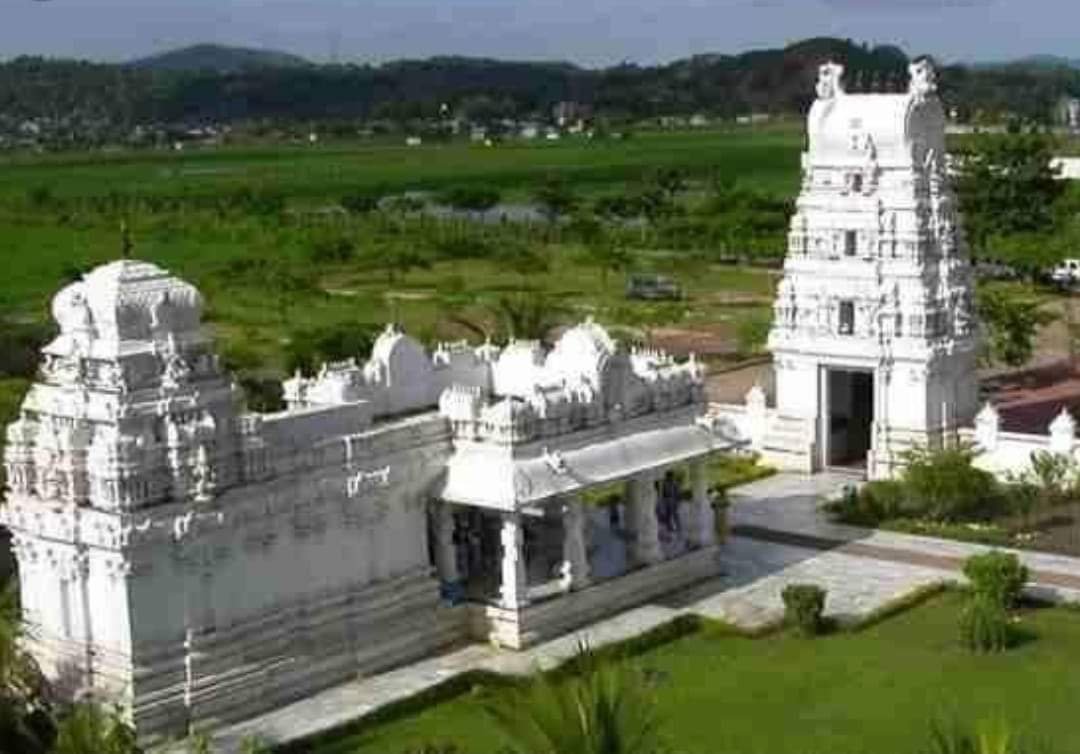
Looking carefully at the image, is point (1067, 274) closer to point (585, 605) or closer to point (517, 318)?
point (517, 318)

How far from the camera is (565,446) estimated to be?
3036 cm

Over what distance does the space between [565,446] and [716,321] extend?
38854 millimetres

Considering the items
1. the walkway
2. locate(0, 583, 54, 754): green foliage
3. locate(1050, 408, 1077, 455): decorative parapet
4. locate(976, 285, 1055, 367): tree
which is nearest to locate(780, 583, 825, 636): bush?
the walkway

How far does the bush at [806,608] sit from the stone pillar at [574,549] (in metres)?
3.67

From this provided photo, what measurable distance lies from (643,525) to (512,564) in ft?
12.7

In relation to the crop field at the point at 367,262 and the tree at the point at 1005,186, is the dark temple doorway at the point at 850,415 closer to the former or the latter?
the crop field at the point at 367,262

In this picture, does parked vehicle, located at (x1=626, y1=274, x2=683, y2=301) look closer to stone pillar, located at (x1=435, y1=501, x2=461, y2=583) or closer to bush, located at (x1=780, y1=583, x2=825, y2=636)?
stone pillar, located at (x1=435, y1=501, x2=461, y2=583)

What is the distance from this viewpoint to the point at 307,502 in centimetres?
2778

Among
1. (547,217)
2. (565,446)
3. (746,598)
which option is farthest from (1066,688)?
(547,217)

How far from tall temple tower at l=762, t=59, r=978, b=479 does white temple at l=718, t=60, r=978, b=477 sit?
34 mm

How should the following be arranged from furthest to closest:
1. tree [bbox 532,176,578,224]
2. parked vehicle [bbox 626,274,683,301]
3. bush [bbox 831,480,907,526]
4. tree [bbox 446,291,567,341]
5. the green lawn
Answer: tree [bbox 532,176,578,224] → parked vehicle [bbox 626,274,683,301] → tree [bbox 446,291,567,341] → bush [bbox 831,480,907,526] → the green lawn

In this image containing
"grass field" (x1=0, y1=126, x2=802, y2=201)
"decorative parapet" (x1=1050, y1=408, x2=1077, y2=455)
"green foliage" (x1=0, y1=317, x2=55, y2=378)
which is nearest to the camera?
"decorative parapet" (x1=1050, y1=408, x2=1077, y2=455)

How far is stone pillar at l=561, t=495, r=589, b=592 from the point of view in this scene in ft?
99.8

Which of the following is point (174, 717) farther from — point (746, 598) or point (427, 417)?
point (746, 598)
